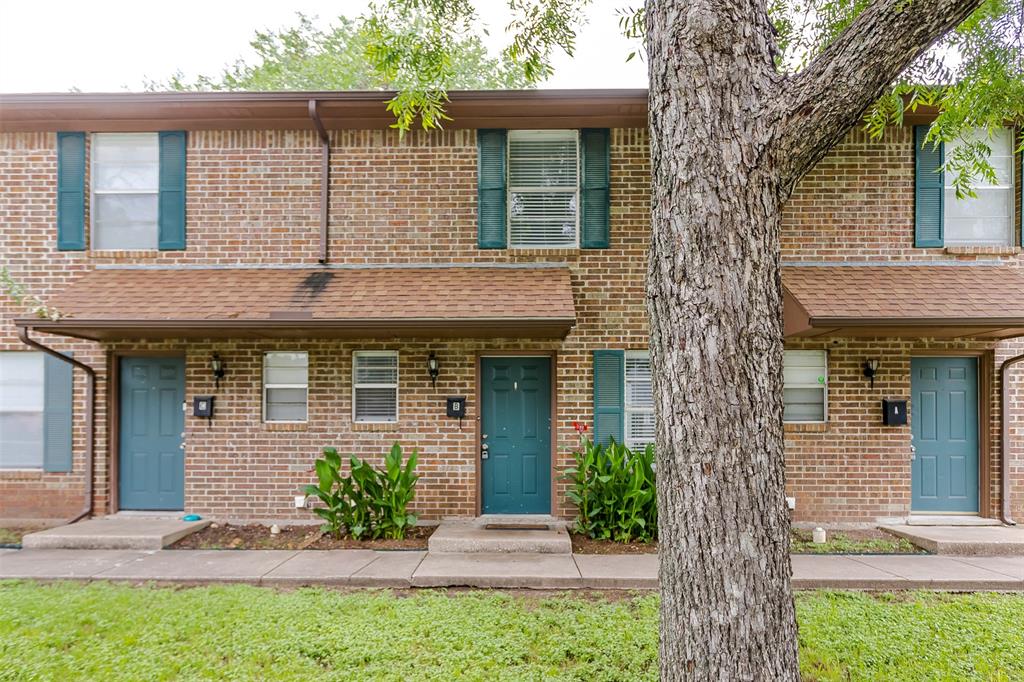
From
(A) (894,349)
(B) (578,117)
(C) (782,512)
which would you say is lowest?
(C) (782,512)

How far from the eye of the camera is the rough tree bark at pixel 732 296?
2.31 metres

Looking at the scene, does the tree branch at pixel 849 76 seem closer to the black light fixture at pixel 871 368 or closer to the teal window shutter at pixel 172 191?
the black light fixture at pixel 871 368

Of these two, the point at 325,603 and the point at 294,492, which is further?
the point at 294,492

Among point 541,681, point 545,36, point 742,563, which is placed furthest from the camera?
point 545,36

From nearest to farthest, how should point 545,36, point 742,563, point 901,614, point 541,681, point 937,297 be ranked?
point 742,563 → point 541,681 → point 901,614 → point 545,36 → point 937,297

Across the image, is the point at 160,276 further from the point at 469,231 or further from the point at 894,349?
the point at 894,349

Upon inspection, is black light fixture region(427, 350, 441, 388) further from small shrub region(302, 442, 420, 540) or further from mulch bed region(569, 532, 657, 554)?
mulch bed region(569, 532, 657, 554)

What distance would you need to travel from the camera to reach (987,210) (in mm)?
7078

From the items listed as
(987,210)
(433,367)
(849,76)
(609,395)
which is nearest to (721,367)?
(849,76)

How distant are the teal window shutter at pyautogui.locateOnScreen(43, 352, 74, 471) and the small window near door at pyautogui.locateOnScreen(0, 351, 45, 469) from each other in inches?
7.4

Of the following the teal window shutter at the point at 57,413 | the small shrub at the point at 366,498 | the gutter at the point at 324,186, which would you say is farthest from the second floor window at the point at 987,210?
the teal window shutter at the point at 57,413

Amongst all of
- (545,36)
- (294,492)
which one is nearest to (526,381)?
(294,492)

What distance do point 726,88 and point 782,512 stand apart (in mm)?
1899

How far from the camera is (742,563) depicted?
2295 mm
